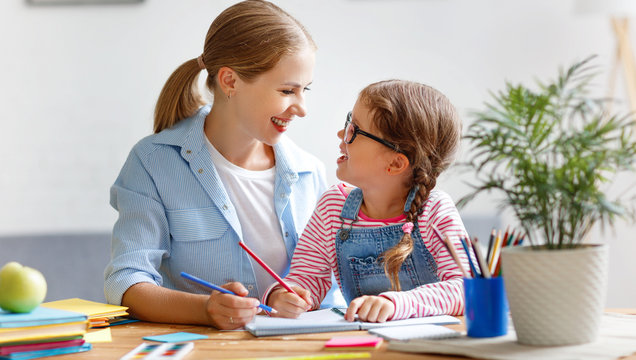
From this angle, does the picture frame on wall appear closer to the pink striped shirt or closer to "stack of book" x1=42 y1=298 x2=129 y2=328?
the pink striped shirt

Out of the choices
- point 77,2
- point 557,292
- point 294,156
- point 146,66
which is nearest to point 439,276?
point 557,292

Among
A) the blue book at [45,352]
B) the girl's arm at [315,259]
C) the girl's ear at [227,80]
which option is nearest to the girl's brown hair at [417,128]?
the girl's arm at [315,259]

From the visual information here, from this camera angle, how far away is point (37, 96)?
9.93ft

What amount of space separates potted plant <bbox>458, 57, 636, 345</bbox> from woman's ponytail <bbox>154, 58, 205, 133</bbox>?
0.92 m

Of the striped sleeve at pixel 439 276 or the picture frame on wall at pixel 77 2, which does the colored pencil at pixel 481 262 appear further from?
the picture frame on wall at pixel 77 2

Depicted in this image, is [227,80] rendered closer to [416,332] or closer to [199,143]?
[199,143]

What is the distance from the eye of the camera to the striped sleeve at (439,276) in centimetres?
127

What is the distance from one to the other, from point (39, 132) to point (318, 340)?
7.44ft

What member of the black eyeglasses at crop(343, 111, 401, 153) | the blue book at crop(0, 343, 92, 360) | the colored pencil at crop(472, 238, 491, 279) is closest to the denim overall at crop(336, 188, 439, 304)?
the black eyeglasses at crop(343, 111, 401, 153)

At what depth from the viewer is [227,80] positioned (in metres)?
1.73

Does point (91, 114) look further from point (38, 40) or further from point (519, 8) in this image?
point (519, 8)

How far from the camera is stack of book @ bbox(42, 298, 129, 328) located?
1.26m

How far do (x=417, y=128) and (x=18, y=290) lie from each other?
806mm

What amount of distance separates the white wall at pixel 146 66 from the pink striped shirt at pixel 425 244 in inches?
61.4
